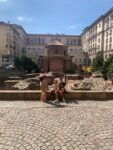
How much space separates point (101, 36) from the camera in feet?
238

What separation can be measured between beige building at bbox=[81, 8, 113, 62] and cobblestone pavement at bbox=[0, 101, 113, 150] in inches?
2192

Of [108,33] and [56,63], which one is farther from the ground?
[108,33]

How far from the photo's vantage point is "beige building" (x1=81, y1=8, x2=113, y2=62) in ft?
216

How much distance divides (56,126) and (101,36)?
226 ft

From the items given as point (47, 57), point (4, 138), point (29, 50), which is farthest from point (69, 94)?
point (29, 50)

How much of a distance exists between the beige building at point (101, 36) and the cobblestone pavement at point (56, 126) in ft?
183

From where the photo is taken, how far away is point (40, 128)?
6785 mm

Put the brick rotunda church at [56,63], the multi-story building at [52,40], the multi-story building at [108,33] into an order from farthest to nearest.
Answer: the multi-story building at [52,40] → the multi-story building at [108,33] → the brick rotunda church at [56,63]

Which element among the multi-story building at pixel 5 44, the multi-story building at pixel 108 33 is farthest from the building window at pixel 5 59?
the multi-story building at pixel 108 33

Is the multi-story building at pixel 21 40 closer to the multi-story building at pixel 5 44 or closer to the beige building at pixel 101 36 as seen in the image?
the multi-story building at pixel 5 44

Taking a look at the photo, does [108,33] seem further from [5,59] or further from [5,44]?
[5,59]

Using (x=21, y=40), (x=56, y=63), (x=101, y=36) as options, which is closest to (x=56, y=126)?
(x=56, y=63)

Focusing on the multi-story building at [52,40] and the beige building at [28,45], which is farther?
the multi-story building at [52,40]

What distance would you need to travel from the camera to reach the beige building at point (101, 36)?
65750 mm
